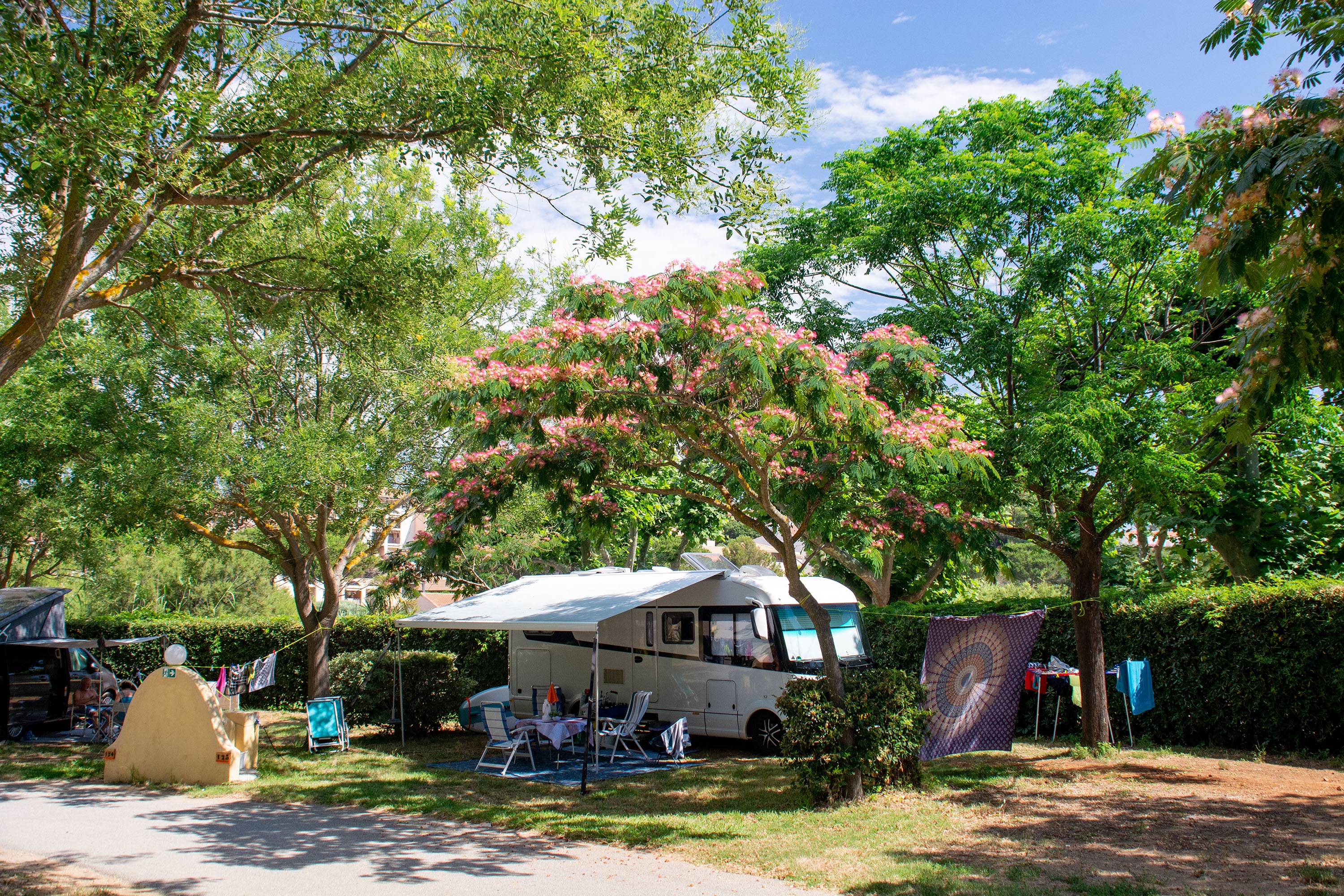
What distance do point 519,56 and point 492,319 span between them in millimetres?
8717

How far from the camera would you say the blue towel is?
433 inches

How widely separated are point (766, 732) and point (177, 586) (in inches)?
1179

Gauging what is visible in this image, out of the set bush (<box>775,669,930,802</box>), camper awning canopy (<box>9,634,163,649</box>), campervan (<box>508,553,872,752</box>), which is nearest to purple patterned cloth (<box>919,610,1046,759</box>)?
bush (<box>775,669,930,802</box>)

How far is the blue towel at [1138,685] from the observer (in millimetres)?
11000

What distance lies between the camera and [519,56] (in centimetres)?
694

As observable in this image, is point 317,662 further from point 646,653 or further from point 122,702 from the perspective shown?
point 646,653

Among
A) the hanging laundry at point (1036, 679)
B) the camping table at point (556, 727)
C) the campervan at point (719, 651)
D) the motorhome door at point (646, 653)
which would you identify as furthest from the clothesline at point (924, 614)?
the camping table at point (556, 727)

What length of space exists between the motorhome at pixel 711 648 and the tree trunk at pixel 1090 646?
284cm

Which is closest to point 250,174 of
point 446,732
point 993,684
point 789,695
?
point 789,695

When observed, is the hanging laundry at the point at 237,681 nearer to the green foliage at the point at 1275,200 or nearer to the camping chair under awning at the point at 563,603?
the camping chair under awning at the point at 563,603

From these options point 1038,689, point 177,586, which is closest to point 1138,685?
point 1038,689

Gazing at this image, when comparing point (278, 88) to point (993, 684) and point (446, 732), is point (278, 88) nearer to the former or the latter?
point (993, 684)

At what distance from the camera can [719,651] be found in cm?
1241

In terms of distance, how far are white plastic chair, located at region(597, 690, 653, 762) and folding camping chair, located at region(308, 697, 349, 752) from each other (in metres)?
3.89
